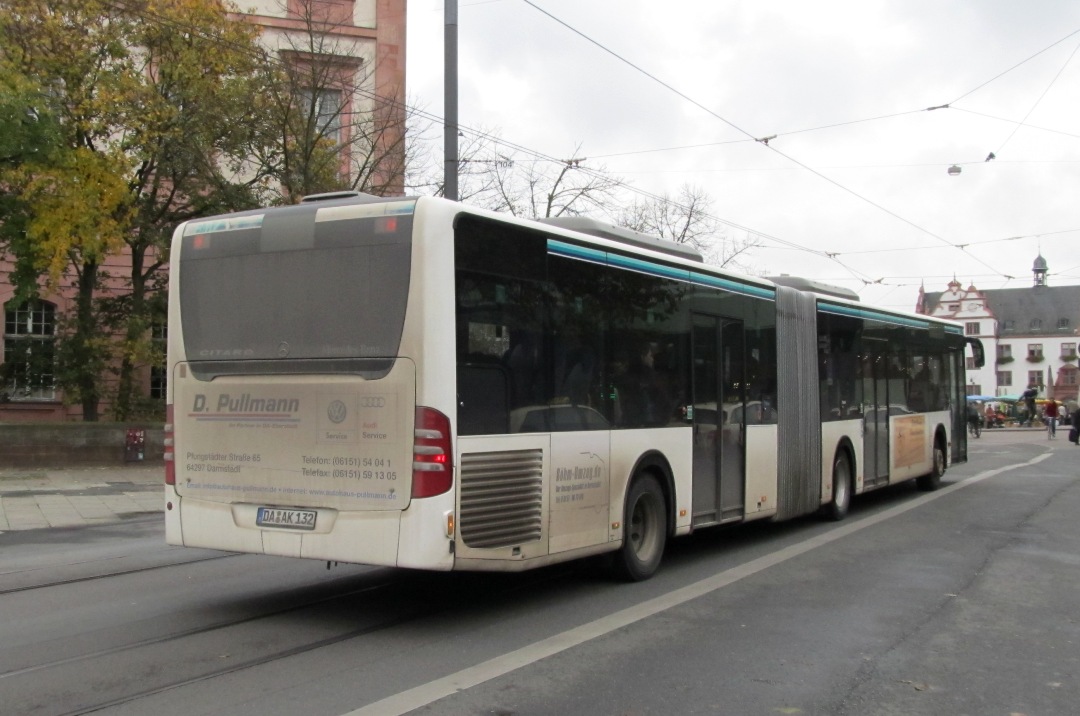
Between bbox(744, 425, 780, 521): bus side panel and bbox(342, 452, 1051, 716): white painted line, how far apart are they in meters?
0.52

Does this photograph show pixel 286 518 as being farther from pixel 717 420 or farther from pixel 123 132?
pixel 123 132

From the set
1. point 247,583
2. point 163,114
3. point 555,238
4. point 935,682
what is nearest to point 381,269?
point 555,238

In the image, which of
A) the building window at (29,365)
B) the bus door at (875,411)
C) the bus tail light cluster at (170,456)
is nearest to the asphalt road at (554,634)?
the bus tail light cluster at (170,456)

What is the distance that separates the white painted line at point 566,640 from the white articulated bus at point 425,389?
60 cm

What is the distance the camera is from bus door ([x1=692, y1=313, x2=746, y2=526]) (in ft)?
34.2

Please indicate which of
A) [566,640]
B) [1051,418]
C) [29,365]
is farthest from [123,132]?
[1051,418]

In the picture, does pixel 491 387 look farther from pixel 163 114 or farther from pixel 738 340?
pixel 163 114

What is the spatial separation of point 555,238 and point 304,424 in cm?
238

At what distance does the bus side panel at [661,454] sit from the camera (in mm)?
8852

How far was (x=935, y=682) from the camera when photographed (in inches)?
247

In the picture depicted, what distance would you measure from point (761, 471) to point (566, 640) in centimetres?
522

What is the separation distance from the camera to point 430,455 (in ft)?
22.9

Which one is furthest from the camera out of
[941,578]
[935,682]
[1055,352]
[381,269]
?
[1055,352]

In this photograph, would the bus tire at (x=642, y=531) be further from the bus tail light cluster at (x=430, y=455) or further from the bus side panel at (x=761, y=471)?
the bus tail light cluster at (x=430, y=455)
